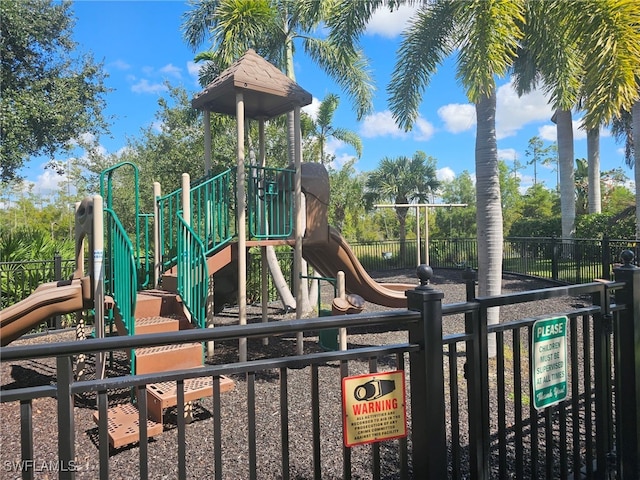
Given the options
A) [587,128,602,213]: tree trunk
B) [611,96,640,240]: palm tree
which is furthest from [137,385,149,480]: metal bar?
[587,128,602,213]: tree trunk

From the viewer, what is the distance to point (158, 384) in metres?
4.31

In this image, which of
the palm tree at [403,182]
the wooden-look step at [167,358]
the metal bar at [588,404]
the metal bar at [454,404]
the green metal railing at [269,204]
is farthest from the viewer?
the palm tree at [403,182]

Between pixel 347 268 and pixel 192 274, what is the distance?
3120 millimetres

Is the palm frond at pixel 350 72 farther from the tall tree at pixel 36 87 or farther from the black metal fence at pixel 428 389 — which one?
the black metal fence at pixel 428 389

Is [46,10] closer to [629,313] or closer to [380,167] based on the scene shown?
[629,313]

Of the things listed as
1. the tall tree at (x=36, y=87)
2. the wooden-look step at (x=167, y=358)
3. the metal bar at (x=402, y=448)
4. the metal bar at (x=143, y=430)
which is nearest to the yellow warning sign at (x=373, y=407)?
the metal bar at (x=402, y=448)

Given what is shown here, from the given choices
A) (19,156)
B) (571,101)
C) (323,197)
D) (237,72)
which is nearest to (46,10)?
(19,156)

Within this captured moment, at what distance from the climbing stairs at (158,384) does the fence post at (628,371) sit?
8.68ft

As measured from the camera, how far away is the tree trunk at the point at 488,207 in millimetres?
6613

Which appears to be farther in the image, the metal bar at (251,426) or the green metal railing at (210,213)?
the green metal railing at (210,213)

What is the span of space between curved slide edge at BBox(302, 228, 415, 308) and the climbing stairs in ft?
10.4

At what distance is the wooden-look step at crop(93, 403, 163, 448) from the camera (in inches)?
137

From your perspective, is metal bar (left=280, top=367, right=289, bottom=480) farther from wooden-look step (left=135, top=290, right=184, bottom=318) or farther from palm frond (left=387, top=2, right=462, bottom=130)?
palm frond (left=387, top=2, right=462, bottom=130)

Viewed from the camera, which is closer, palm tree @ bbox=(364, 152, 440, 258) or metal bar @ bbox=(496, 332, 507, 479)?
metal bar @ bbox=(496, 332, 507, 479)
